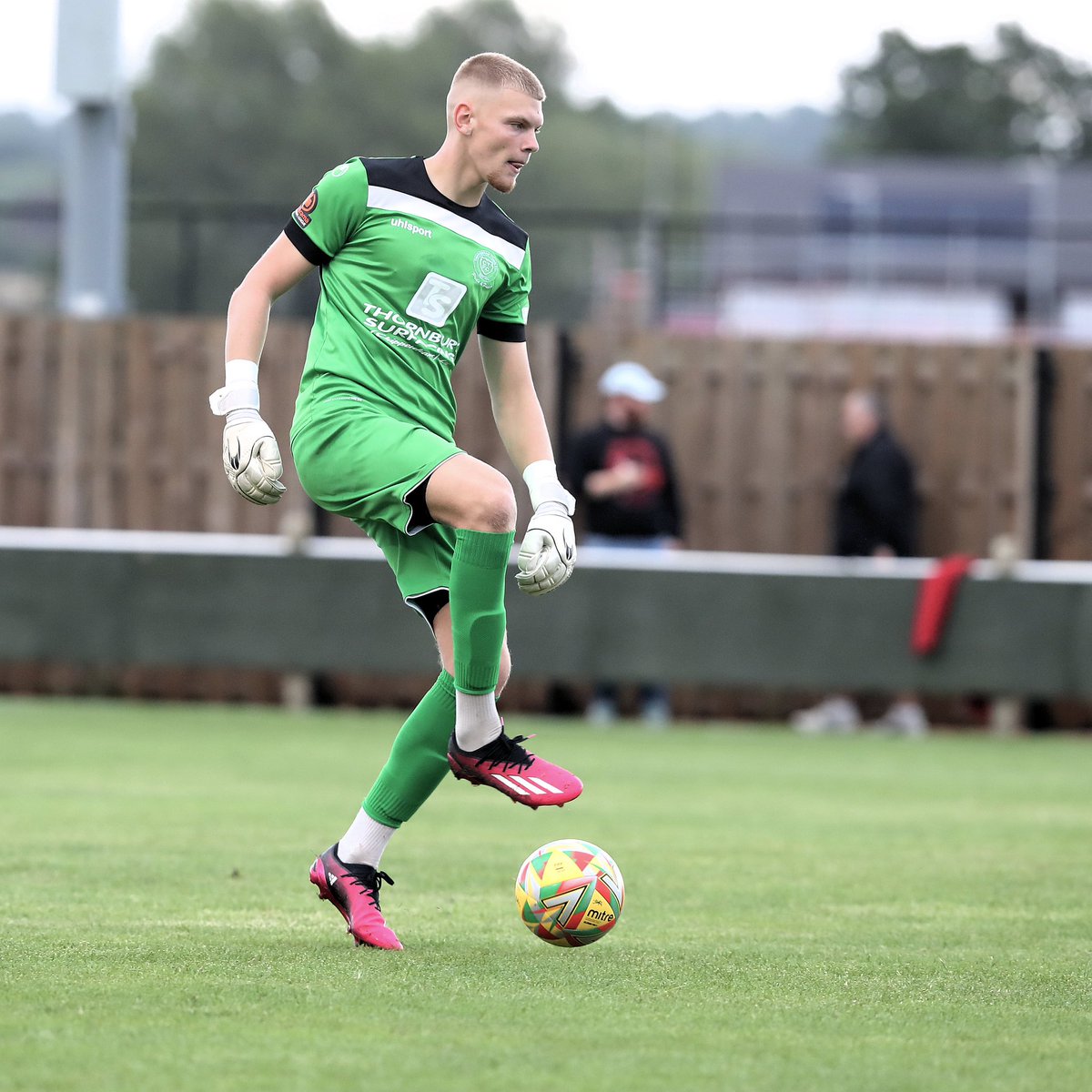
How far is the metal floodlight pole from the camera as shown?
16.1m

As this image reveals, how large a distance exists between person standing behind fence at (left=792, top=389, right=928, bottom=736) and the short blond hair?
9.39 m

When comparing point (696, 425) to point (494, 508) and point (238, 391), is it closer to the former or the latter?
point (238, 391)

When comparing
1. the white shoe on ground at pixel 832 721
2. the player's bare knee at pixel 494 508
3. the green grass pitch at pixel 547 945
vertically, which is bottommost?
the white shoe on ground at pixel 832 721

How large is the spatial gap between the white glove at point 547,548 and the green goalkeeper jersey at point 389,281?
0.40 m

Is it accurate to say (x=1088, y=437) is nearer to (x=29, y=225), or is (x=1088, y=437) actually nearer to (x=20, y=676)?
(x=20, y=676)

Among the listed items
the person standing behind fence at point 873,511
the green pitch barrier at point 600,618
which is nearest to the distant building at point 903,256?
the person standing behind fence at point 873,511

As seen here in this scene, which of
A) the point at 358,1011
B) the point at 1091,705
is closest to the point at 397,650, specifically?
the point at 1091,705

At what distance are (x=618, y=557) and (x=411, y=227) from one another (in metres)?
9.27

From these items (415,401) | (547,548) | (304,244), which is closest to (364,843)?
(547,548)

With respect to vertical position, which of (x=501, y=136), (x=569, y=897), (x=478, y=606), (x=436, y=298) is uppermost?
(x=501, y=136)

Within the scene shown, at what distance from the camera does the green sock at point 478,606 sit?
17.2ft

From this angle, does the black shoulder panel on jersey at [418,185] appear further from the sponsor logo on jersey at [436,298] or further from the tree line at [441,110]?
the tree line at [441,110]

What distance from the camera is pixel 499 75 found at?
559 cm

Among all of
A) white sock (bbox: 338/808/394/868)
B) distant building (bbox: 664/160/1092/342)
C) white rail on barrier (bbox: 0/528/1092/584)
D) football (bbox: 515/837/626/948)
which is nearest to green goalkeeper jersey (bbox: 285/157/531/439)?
white sock (bbox: 338/808/394/868)
